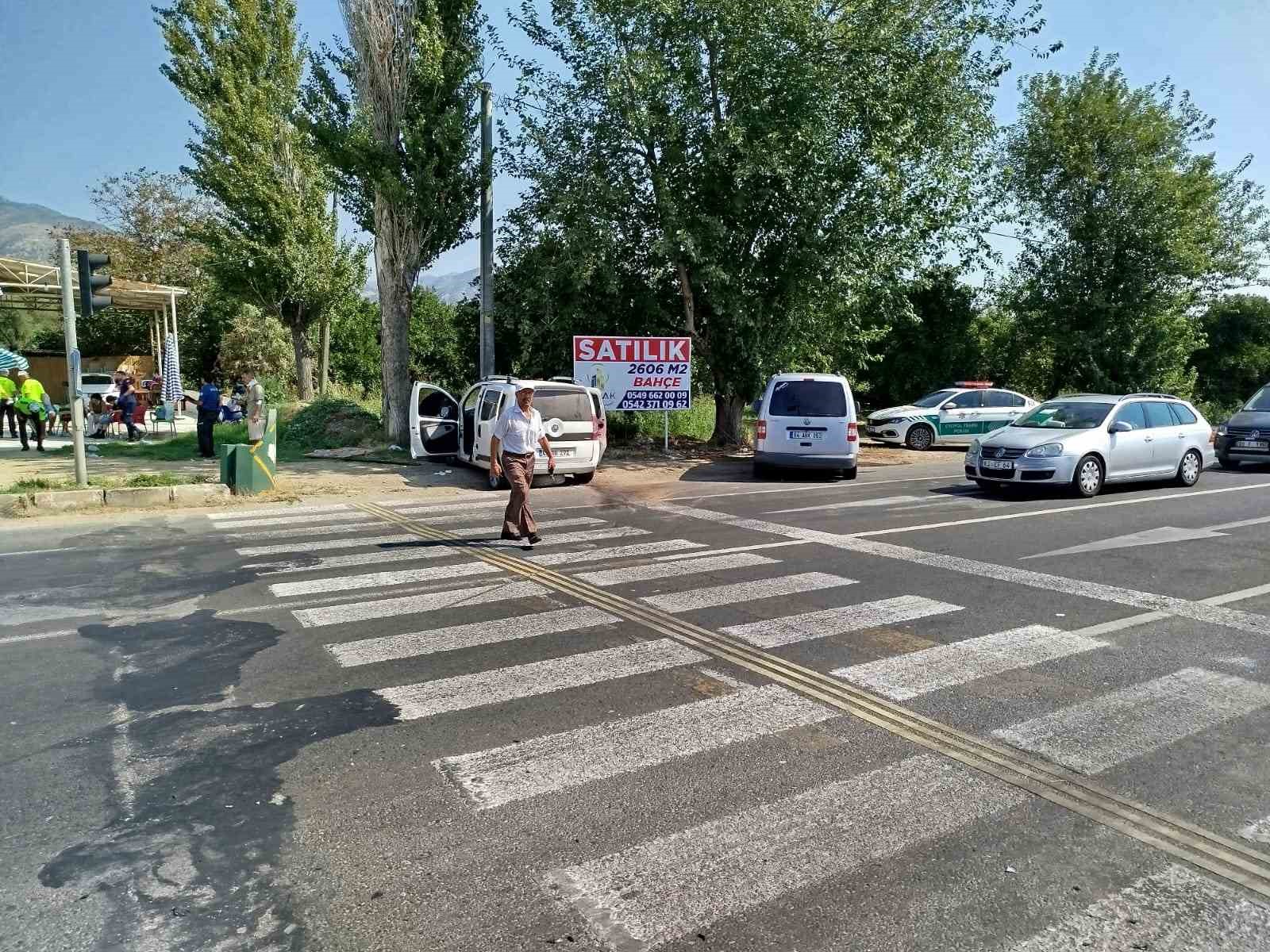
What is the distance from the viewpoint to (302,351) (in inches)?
1137

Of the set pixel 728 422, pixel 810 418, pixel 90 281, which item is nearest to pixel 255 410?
pixel 90 281

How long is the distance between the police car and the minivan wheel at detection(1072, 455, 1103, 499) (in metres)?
9.54

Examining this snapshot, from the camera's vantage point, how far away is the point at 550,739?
14.3 ft

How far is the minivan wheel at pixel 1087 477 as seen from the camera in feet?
42.0

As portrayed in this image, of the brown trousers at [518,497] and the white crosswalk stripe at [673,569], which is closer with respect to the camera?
the white crosswalk stripe at [673,569]

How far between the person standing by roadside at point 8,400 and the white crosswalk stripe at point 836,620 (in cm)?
1871

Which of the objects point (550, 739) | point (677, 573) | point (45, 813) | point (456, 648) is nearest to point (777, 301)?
point (677, 573)

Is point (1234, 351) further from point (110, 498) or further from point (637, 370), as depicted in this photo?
point (110, 498)

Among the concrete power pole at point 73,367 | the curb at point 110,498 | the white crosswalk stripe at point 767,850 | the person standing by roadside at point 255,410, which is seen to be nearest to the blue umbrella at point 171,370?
the person standing by roadside at point 255,410

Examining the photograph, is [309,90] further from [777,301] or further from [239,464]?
[777,301]

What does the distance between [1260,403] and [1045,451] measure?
30.9ft

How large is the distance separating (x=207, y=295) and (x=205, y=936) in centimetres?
3573

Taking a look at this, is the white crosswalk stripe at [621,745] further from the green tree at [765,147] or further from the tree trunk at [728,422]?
the tree trunk at [728,422]

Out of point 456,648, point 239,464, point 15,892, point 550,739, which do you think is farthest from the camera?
point 239,464
